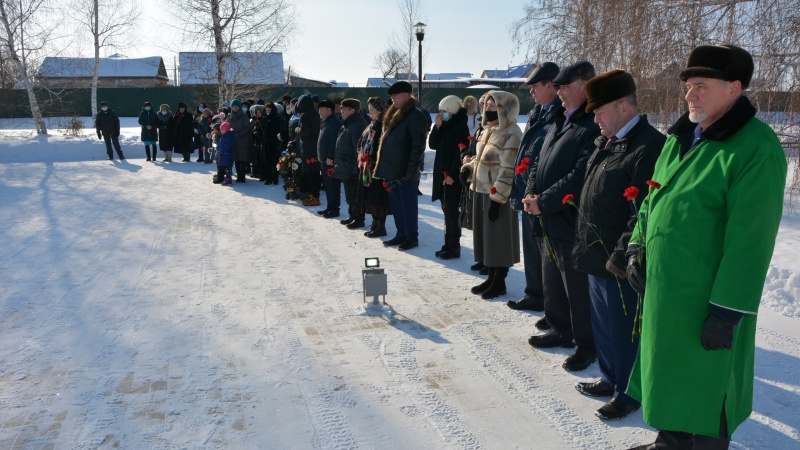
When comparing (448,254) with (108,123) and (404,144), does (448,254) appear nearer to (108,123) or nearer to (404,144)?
(404,144)

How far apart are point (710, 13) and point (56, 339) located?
911 centimetres

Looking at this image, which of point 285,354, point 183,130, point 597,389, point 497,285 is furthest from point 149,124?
point 597,389

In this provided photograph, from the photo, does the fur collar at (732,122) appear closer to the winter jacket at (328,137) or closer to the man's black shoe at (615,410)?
the man's black shoe at (615,410)

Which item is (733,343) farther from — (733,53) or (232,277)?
(232,277)

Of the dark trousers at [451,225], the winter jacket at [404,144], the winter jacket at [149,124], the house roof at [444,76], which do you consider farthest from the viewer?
the house roof at [444,76]

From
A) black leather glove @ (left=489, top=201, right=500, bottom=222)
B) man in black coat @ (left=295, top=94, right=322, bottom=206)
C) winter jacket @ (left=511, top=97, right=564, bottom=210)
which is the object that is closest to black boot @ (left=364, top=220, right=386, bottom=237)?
man in black coat @ (left=295, top=94, right=322, bottom=206)

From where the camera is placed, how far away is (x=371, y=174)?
815cm

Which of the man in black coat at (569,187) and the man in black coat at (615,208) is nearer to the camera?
the man in black coat at (615,208)

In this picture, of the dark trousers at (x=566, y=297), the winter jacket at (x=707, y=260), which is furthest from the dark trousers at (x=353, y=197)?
the winter jacket at (x=707, y=260)

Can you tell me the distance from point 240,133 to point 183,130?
19.1 feet

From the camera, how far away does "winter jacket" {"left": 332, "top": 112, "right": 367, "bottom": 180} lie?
30.2ft

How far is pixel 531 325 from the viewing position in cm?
507

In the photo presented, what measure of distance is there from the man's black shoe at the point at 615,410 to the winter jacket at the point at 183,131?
1666 cm

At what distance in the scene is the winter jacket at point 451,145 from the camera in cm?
671
